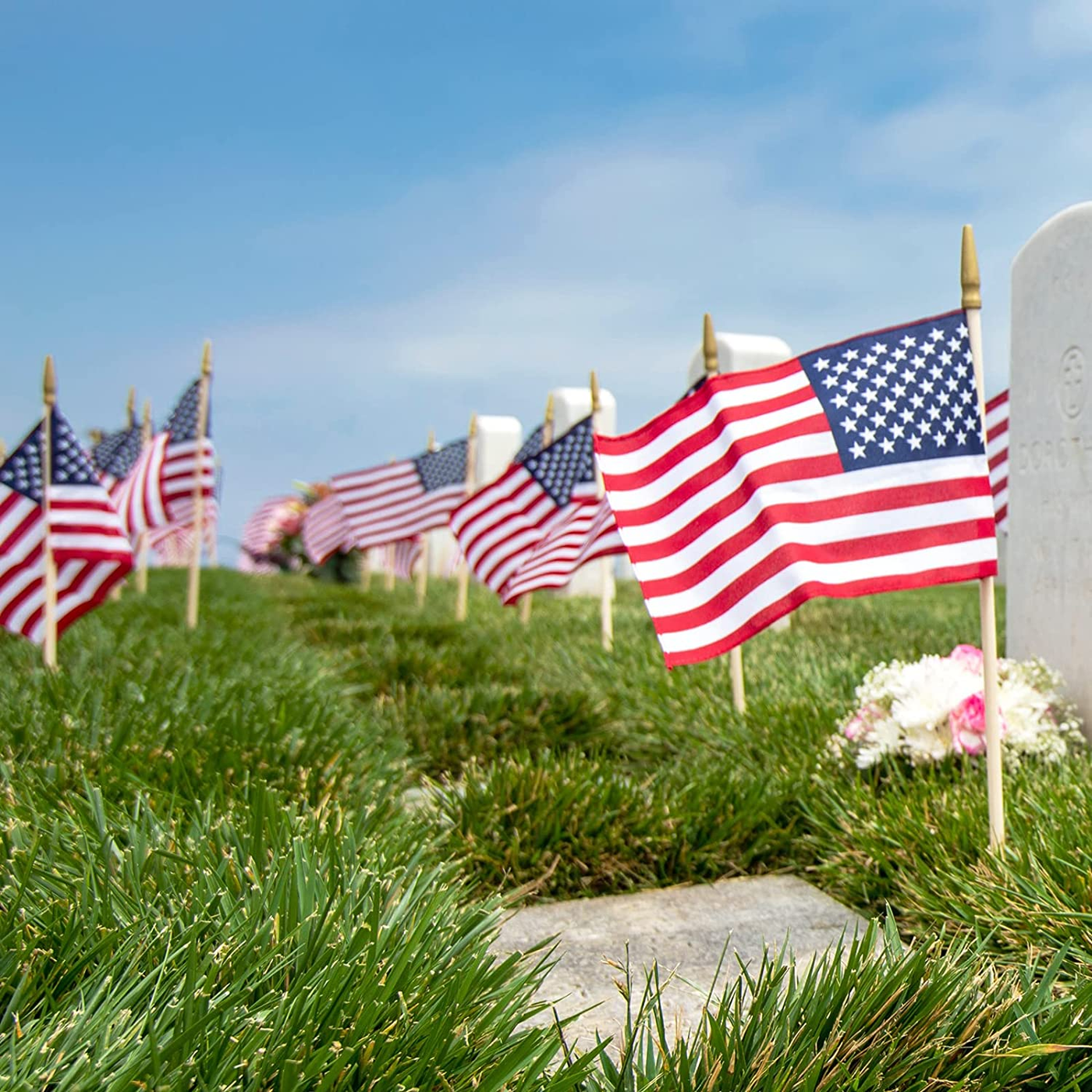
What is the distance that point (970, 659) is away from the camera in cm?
477

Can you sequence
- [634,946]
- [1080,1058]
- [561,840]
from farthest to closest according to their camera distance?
[561,840] → [634,946] → [1080,1058]

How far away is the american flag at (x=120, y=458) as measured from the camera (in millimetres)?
10902

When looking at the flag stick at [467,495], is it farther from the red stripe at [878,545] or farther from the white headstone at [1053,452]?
the red stripe at [878,545]

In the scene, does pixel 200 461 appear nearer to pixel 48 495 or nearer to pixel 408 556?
pixel 48 495

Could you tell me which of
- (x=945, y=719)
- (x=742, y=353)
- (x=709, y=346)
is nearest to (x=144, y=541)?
(x=742, y=353)

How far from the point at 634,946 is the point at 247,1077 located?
144 centimetres

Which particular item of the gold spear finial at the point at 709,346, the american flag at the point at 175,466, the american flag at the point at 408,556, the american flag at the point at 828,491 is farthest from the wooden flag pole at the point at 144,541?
the american flag at the point at 828,491

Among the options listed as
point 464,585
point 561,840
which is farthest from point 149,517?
point 561,840

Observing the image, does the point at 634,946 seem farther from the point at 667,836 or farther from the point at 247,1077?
the point at 247,1077

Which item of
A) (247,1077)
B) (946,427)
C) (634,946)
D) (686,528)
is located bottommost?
(634,946)

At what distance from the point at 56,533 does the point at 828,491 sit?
4.62m

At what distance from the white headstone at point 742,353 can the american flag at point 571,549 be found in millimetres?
2428

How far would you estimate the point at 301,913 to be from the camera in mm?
2416

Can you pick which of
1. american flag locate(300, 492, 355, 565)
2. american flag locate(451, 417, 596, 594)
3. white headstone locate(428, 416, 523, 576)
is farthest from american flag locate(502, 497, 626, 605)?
white headstone locate(428, 416, 523, 576)
